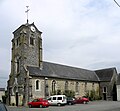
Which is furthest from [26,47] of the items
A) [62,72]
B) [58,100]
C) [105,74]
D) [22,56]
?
[105,74]

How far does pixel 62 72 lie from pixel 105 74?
1628cm

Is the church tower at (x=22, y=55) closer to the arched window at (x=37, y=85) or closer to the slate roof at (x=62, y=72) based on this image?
the slate roof at (x=62, y=72)

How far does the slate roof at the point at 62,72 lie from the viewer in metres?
48.8

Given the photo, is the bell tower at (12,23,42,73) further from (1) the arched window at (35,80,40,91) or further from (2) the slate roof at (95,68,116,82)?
(2) the slate roof at (95,68,116,82)

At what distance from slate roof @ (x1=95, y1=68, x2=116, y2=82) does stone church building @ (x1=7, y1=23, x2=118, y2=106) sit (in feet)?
31.7

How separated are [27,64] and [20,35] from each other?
6.09 m

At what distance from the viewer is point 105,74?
6744 cm

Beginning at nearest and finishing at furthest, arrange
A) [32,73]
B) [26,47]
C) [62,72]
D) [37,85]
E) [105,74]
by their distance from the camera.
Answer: [32,73]
[37,85]
[26,47]
[62,72]
[105,74]

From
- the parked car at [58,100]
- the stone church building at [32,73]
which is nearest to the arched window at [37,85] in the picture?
the stone church building at [32,73]

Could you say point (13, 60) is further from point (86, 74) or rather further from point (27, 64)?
point (86, 74)

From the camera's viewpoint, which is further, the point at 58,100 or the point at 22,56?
the point at 22,56

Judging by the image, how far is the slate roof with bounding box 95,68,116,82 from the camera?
6571 centimetres

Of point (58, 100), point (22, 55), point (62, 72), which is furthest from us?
point (62, 72)

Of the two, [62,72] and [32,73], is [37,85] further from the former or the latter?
[62,72]
